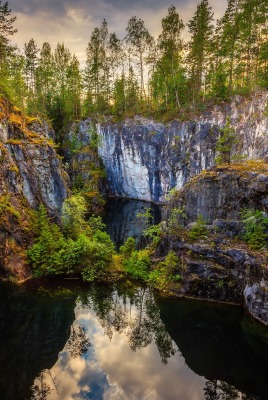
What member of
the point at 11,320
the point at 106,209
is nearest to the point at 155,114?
the point at 106,209

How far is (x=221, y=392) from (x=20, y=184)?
18332 millimetres

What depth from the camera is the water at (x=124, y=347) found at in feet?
34.6

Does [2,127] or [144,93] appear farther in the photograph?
[144,93]

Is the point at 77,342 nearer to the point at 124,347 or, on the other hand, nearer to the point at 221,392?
the point at 124,347

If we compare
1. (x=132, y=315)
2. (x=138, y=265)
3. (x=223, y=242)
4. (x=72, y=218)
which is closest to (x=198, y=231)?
(x=223, y=242)

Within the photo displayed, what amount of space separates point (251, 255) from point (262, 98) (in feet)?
74.3

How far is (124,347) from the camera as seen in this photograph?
1330 centimetres

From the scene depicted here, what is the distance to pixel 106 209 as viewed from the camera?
4372 cm

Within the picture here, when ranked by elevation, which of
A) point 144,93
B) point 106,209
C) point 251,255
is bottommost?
point 106,209

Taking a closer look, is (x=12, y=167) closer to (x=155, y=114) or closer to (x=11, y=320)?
(x=11, y=320)

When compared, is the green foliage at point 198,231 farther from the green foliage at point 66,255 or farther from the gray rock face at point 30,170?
the gray rock face at point 30,170

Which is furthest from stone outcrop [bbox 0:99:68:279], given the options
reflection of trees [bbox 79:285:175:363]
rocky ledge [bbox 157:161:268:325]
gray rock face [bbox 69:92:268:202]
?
gray rock face [bbox 69:92:268:202]

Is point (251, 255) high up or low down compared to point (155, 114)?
down

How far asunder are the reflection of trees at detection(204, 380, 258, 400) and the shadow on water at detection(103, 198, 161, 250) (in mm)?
18069
